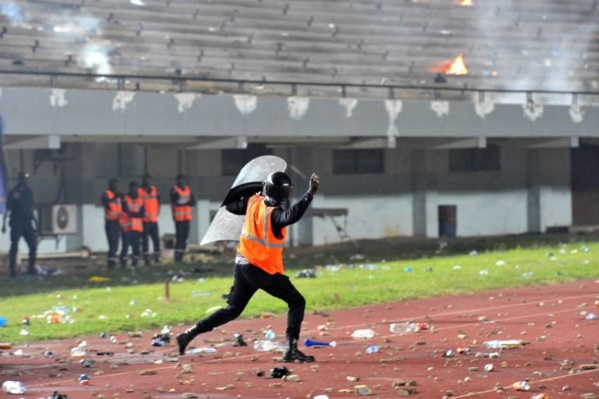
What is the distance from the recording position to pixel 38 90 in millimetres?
23297

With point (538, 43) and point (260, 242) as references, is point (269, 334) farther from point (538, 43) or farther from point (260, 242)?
point (538, 43)

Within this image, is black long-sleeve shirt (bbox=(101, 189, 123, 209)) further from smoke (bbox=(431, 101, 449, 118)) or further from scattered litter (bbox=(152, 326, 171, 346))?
scattered litter (bbox=(152, 326, 171, 346))

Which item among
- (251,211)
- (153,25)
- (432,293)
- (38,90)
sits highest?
(153,25)

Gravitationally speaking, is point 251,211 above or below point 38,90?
below

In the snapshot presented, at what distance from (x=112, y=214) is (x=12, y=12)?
6395 millimetres

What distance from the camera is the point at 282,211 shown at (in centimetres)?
1080

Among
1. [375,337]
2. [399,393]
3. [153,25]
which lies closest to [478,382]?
[399,393]

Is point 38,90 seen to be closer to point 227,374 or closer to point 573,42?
point 227,374

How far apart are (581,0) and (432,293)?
76.3ft

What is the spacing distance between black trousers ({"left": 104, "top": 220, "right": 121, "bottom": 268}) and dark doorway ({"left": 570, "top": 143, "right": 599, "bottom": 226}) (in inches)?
607

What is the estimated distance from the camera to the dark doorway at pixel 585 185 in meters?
34.9

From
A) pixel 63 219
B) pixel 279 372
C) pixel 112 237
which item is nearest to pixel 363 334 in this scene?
pixel 279 372

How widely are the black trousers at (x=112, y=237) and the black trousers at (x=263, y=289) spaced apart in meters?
13.6

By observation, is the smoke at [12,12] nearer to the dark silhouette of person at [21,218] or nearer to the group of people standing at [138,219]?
the group of people standing at [138,219]
